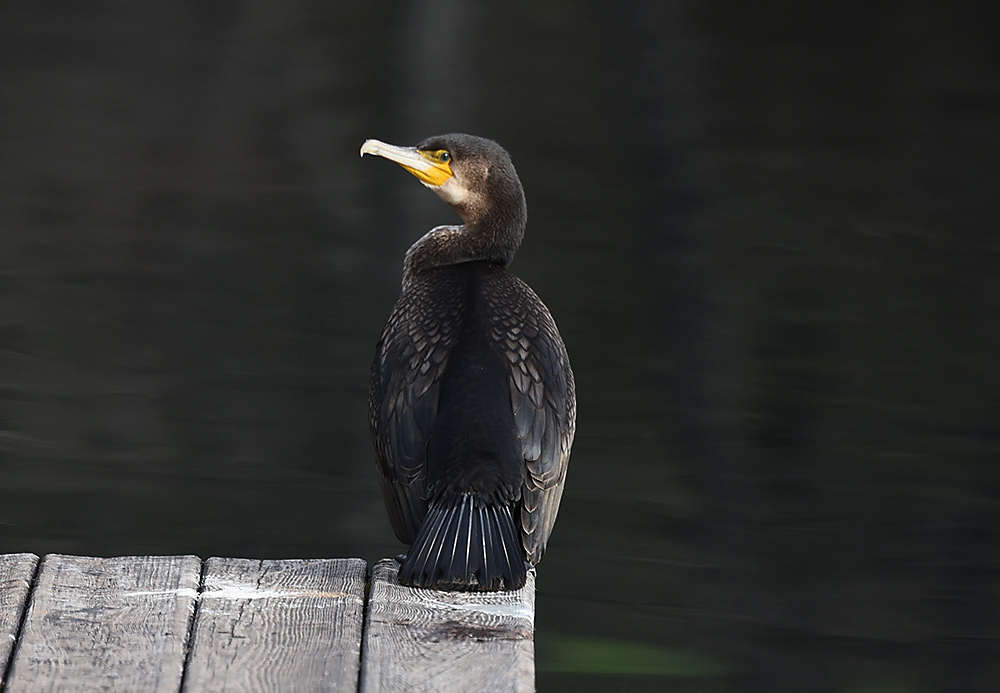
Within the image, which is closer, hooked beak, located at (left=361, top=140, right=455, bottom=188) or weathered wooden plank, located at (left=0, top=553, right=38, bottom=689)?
weathered wooden plank, located at (left=0, top=553, right=38, bottom=689)

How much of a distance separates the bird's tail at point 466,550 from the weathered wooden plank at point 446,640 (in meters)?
0.02

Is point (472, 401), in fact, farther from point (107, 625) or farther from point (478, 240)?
point (107, 625)

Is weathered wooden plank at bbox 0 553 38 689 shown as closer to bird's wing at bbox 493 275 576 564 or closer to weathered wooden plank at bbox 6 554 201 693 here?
weathered wooden plank at bbox 6 554 201 693

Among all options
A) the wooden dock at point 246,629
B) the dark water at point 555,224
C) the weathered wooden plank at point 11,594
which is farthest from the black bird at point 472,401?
the dark water at point 555,224

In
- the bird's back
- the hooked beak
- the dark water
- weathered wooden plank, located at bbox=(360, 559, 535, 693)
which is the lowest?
weathered wooden plank, located at bbox=(360, 559, 535, 693)

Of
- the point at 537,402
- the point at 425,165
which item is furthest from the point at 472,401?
the point at 425,165

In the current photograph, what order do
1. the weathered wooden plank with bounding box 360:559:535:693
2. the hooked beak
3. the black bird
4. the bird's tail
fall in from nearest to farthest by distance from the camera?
the weathered wooden plank with bounding box 360:559:535:693
the bird's tail
the black bird
the hooked beak

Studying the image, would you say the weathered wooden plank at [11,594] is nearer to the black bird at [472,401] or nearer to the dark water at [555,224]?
the black bird at [472,401]

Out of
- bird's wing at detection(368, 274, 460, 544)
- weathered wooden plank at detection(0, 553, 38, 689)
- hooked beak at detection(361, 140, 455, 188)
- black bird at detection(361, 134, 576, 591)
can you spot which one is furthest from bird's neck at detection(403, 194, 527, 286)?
weathered wooden plank at detection(0, 553, 38, 689)

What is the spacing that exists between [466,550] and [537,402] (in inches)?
17.5

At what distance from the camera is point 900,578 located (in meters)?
5.36

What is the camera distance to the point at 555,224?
618 cm

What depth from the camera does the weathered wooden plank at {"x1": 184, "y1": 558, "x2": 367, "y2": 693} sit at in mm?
2227

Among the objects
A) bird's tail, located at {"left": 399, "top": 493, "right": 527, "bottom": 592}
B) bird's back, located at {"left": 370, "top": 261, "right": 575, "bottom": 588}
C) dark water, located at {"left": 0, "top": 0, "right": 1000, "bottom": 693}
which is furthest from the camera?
dark water, located at {"left": 0, "top": 0, "right": 1000, "bottom": 693}
